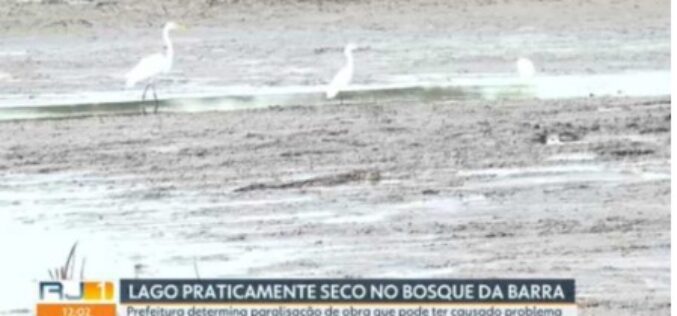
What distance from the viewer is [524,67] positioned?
3705mm

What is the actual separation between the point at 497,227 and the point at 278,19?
0.56m

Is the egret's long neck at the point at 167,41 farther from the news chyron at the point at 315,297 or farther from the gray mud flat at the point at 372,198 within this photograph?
the news chyron at the point at 315,297

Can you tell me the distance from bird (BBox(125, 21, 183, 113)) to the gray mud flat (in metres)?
0.09

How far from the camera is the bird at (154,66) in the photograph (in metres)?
3.68

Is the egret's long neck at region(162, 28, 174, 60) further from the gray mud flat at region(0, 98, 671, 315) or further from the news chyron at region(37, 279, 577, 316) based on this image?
the news chyron at region(37, 279, 577, 316)

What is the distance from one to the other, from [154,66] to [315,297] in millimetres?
515

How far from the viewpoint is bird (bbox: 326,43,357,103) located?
12.1 feet

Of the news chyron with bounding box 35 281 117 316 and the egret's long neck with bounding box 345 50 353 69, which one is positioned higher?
the egret's long neck with bounding box 345 50 353 69

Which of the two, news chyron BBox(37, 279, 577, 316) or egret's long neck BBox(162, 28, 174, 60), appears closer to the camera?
news chyron BBox(37, 279, 577, 316)

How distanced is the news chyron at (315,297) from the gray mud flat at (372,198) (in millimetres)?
22

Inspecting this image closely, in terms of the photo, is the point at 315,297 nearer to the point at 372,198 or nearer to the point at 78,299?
the point at 372,198

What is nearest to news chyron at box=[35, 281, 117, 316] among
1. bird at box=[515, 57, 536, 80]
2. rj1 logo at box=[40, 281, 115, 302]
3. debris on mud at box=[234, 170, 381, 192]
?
rj1 logo at box=[40, 281, 115, 302]

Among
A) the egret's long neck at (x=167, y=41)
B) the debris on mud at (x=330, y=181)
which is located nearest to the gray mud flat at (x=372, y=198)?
the debris on mud at (x=330, y=181)

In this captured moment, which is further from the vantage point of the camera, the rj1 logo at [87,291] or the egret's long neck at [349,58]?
the egret's long neck at [349,58]
